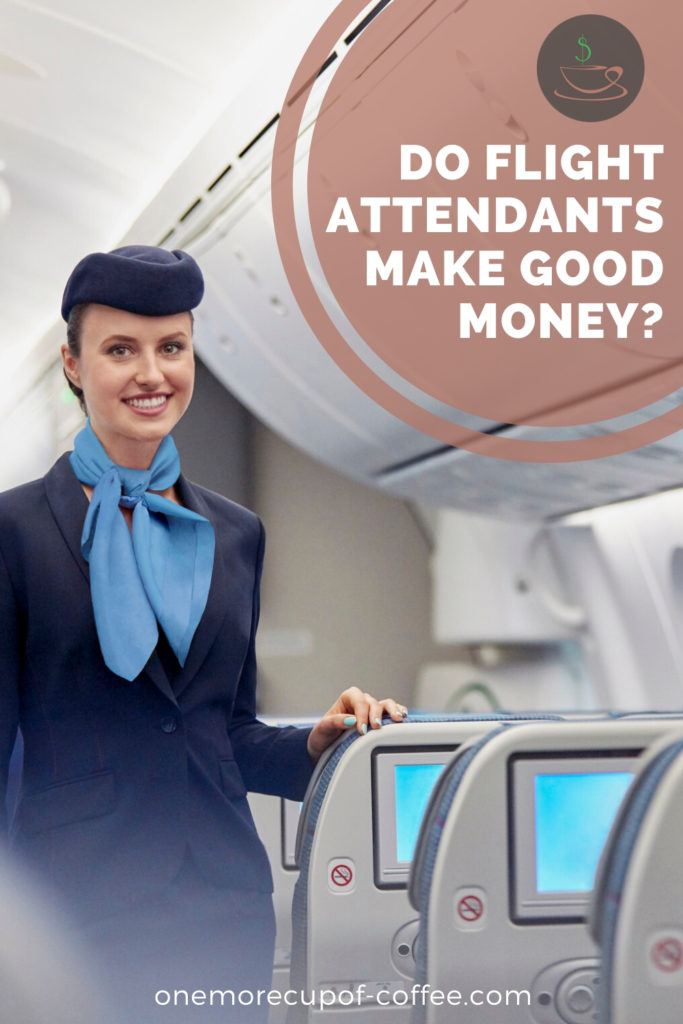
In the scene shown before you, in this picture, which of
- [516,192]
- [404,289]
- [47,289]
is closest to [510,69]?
[516,192]

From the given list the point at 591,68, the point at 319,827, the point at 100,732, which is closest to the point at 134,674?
the point at 100,732

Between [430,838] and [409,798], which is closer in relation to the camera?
[430,838]

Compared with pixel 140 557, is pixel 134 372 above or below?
above

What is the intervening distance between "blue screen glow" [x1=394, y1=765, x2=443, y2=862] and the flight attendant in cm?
77

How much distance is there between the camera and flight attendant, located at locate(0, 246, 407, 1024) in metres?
2.16

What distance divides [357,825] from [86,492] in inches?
44.8

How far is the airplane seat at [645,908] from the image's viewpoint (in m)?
1.82

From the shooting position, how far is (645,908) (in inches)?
71.9

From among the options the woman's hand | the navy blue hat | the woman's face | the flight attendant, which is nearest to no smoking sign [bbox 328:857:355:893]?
the woman's hand

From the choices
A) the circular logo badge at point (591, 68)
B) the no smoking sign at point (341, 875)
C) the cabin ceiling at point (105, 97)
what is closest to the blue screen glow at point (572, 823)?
the no smoking sign at point (341, 875)

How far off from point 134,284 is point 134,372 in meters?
0.13

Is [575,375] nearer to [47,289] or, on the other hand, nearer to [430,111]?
[430,111]

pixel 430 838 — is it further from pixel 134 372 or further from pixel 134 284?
pixel 134 284

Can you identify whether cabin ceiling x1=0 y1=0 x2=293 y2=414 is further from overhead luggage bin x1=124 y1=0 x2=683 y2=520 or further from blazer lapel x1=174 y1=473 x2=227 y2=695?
blazer lapel x1=174 y1=473 x2=227 y2=695
